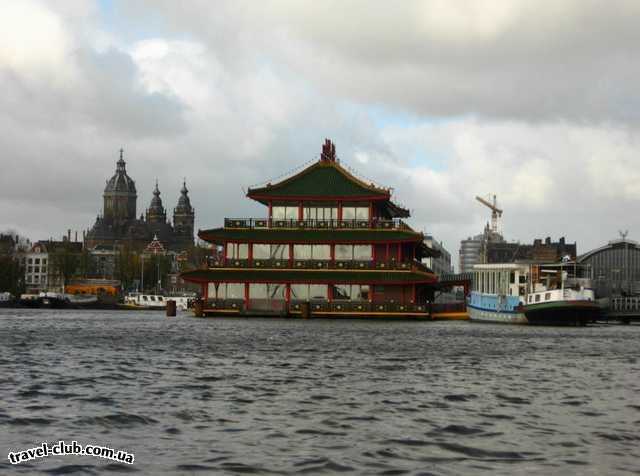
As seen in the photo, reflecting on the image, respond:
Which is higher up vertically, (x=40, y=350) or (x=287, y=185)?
(x=287, y=185)

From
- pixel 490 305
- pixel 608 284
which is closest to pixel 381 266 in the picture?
pixel 490 305

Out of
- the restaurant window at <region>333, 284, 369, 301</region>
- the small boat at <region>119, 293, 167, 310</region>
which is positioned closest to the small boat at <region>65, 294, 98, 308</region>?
the small boat at <region>119, 293, 167, 310</region>

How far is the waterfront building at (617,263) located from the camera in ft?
587

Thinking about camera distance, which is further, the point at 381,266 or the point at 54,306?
the point at 54,306

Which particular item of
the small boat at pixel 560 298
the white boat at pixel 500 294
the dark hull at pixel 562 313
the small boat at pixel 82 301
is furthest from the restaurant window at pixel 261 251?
the small boat at pixel 82 301

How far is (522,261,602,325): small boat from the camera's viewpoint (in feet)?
289

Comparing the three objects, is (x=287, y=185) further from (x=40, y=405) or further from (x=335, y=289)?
(x=40, y=405)

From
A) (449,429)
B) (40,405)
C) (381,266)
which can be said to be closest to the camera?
(449,429)

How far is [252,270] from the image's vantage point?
327ft

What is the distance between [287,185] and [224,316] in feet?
48.5

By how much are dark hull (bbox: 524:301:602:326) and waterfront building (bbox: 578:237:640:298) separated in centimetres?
9000

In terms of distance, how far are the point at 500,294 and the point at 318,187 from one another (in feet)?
69.4

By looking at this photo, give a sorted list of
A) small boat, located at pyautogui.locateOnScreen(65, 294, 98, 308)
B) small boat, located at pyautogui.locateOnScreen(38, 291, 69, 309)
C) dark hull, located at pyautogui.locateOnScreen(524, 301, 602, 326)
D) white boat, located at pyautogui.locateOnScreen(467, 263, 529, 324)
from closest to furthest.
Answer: dark hull, located at pyautogui.locateOnScreen(524, 301, 602, 326), white boat, located at pyautogui.locateOnScreen(467, 263, 529, 324), small boat, located at pyautogui.locateOnScreen(38, 291, 69, 309), small boat, located at pyautogui.locateOnScreen(65, 294, 98, 308)

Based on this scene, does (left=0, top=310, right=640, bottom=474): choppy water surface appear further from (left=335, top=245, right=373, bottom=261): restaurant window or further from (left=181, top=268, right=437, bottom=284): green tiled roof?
(left=335, top=245, right=373, bottom=261): restaurant window
